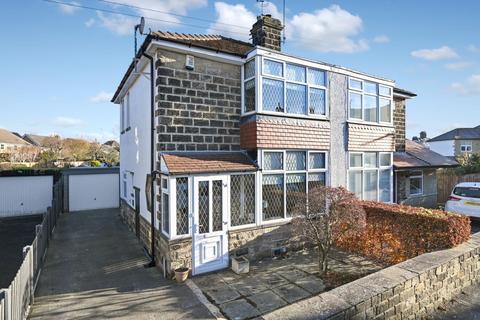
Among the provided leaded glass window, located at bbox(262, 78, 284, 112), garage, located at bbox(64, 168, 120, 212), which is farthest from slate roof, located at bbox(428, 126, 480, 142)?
garage, located at bbox(64, 168, 120, 212)

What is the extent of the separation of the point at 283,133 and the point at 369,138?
14.1 ft

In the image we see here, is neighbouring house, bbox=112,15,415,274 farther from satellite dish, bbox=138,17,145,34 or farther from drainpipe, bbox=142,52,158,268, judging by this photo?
satellite dish, bbox=138,17,145,34

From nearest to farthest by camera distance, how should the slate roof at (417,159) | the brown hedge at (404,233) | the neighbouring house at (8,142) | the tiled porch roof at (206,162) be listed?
the brown hedge at (404,233) < the tiled porch roof at (206,162) < the slate roof at (417,159) < the neighbouring house at (8,142)

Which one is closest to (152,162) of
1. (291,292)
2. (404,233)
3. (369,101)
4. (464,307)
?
(291,292)

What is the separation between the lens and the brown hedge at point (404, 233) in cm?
656

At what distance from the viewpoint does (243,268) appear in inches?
285

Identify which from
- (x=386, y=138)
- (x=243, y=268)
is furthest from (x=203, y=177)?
(x=386, y=138)

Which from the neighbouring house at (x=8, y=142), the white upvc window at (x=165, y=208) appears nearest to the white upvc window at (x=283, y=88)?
the white upvc window at (x=165, y=208)

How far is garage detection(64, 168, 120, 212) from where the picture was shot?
56.0 ft

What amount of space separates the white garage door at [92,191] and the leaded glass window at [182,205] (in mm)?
12622

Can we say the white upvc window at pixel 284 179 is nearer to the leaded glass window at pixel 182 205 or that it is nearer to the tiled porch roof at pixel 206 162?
the tiled porch roof at pixel 206 162

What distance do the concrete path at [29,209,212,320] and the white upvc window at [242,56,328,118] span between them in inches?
205

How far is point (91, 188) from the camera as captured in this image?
57.5 feet

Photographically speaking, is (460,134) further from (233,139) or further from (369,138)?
(233,139)
